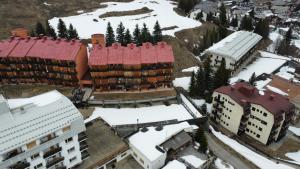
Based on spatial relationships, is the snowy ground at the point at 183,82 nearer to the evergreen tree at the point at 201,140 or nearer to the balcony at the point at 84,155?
the evergreen tree at the point at 201,140

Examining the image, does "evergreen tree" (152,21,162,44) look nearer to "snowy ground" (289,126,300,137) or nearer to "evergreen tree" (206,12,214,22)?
"evergreen tree" (206,12,214,22)

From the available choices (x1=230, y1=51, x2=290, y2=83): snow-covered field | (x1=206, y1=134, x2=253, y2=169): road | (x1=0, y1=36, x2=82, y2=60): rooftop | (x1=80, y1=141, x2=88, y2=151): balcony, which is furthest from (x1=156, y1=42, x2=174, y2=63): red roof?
(x1=230, y1=51, x2=290, y2=83): snow-covered field

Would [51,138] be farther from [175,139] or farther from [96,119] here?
[175,139]

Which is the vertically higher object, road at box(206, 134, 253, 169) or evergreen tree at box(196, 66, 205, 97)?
evergreen tree at box(196, 66, 205, 97)

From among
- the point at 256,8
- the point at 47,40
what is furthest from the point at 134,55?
the point at 256,8

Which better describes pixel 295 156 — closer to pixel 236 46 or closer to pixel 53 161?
pixel 236 46

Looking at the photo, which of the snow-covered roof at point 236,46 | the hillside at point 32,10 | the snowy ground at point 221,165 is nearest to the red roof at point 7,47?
the hillside at point 32,10
